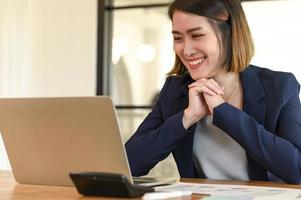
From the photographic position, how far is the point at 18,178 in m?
1.21

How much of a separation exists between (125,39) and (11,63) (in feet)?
2.85

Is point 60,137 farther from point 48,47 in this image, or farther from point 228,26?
point 48,47

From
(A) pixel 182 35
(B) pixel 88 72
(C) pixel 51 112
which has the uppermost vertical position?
(A) pixel 182 35

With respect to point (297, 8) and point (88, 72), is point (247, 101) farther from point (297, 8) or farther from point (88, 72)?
point (88, 72)

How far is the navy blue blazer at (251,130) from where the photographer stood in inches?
53.1

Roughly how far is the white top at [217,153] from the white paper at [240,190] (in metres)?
0.33

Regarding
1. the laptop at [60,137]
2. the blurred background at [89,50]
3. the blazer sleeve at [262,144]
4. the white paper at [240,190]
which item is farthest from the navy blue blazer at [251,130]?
the blurred background at [89,50]

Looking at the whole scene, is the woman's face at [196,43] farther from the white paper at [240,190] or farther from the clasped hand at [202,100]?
the white paper at [240,190]

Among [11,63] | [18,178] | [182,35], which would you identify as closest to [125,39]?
[11,63]

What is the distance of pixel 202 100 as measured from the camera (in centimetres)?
147

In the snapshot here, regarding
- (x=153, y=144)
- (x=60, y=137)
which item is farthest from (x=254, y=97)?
(x=60, y=137)

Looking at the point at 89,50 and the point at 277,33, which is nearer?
the point at 277,33

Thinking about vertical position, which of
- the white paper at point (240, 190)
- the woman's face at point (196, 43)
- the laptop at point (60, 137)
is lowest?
the white paper at point (240, 190)

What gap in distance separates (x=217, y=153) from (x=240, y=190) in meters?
0.48
